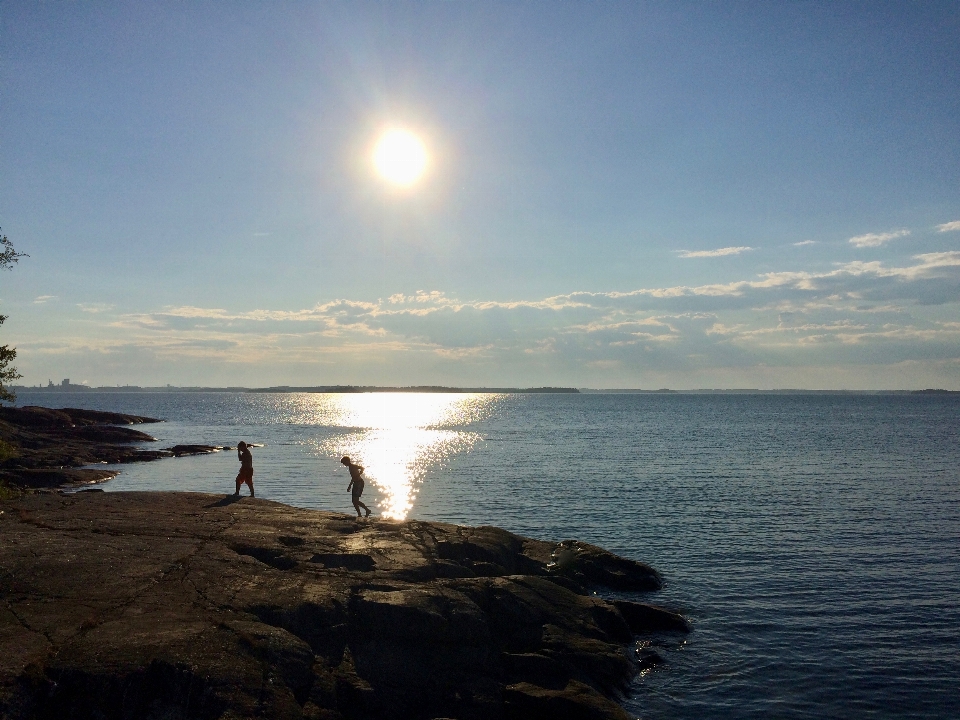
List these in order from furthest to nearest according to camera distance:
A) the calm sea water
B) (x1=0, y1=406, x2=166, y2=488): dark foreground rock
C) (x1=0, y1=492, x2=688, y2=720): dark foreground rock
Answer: (x1=0, y1=406, x2=166, y2=488): dark foreground rock < the calm sea water < (x1=0, y1=492, x2=688, y2=720): dark foreground rock

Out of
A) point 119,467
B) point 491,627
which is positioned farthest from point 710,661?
point 119,467

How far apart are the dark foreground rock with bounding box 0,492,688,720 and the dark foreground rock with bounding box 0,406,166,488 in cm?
941

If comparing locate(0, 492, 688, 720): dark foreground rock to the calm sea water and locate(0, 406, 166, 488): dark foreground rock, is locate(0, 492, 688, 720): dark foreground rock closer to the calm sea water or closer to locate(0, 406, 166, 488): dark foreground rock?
the calm sea water

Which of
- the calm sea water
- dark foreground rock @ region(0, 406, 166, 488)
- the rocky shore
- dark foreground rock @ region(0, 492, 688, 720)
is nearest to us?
dark foreground rock @ region(0, 492, 688, 720)

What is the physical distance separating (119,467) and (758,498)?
5024 centimetres

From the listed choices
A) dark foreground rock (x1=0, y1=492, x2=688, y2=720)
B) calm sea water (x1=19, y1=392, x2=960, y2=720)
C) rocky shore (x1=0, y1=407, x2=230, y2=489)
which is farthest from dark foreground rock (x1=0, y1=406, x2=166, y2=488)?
dark foreground rock (x1=0, y1=492, x2=688, y2=720)

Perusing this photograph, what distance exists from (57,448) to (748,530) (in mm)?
58852

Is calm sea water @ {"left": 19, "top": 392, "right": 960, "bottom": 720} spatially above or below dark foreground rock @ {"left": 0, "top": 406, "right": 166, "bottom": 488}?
below

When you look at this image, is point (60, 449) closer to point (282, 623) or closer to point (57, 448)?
point (57, 448)

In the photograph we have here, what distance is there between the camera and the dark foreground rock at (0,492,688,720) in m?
10.9

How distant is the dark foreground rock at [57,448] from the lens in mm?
44688

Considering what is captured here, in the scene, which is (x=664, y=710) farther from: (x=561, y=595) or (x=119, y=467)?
(x=119, y=467)

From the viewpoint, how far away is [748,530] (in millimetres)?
34031

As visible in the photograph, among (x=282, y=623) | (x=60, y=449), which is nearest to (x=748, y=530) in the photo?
(x=282, y=623)
